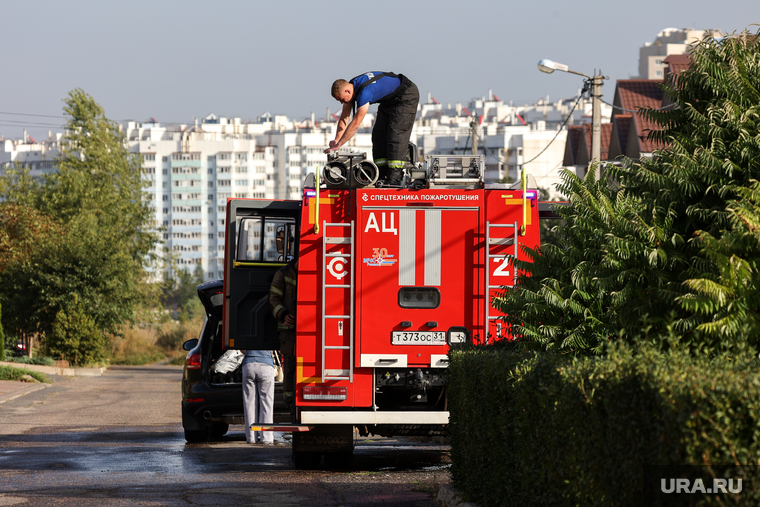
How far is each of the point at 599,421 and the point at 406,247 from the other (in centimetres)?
566

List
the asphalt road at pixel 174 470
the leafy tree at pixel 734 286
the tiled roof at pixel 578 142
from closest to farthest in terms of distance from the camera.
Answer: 1. the leafy tree at pixel 734 286
2. the asphalt road at pixel 174 470
3. the tiled roof at pixel 578 142

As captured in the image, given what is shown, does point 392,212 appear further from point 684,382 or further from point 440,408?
point 684,382

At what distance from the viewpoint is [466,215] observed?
10234 mm

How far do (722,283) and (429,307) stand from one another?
4.68 m

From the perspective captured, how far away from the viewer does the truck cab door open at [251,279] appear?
10.8 meters

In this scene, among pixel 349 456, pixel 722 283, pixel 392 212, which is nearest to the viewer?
pixel 722 283

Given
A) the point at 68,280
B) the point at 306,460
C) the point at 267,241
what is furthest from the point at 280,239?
the point at 68,280

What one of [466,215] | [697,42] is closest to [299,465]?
[466,215]

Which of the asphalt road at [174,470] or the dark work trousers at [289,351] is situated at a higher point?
the dark work trousers at [289,351]

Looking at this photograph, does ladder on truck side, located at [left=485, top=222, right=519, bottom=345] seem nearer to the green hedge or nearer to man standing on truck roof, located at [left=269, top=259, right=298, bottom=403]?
man standing on truck roof, located at [left=269, top=259, right=298, bottom=403]

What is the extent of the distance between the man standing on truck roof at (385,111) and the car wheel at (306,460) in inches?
123

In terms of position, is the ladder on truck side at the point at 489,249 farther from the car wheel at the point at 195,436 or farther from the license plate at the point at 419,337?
the car wheel at the point at 195,436

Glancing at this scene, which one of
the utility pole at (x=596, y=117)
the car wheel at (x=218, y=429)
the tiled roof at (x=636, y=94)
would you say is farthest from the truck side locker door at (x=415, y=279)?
the tiled roof at (x=636, y=94)

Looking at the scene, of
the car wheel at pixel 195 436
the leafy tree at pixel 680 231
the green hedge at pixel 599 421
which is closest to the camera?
the green hedge at pixel 599 421
